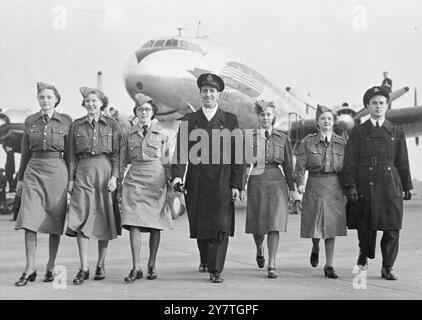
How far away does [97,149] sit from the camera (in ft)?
19.5

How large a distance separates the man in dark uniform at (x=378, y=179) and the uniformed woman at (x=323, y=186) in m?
0.19

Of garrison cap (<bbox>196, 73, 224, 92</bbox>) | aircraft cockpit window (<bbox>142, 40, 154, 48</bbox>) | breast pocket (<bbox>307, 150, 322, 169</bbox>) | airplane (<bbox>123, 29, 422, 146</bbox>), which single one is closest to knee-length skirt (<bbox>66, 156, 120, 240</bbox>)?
garrison cap (<bbox>196, 73, 224, 92</bbox>)

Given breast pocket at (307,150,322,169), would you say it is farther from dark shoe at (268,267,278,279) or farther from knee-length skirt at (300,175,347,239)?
dark shoe at (268,267,278,279)

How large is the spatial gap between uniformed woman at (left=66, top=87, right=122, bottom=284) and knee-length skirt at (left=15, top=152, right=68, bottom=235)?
0.10m

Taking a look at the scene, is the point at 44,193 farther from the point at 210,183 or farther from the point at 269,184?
the point at 269,184

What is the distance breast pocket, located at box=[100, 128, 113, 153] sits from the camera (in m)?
5.97

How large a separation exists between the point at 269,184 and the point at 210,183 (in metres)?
0.79

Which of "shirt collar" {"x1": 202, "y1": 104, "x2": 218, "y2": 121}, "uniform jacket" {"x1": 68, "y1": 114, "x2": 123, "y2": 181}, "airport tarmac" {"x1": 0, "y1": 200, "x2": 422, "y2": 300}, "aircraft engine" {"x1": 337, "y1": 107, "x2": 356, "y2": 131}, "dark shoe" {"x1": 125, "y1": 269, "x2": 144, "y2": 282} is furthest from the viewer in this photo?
"aircraft engine" {"x1": 337, "y1": 107, "x2": 356, "y2": 131}

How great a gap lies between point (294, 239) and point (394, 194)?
4020 mm

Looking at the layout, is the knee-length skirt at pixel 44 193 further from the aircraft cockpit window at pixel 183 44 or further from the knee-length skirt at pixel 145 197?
the aircraft cockpit window at pixel 183 44

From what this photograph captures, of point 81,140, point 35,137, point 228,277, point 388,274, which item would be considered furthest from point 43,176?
point 388,274

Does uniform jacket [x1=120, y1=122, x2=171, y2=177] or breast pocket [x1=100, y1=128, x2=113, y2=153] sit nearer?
breast pocket [x1=100, y1=128, x2=113, y2=153]

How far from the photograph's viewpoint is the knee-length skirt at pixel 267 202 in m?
6.44
